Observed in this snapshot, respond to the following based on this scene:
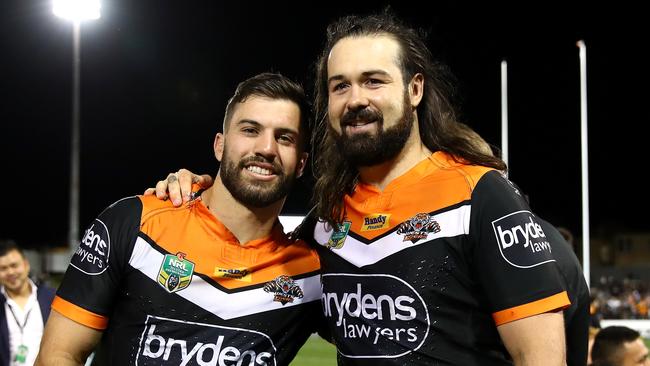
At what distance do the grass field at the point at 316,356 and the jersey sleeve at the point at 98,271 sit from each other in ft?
38.1

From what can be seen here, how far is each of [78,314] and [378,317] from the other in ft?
3.85

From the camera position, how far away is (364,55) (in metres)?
2.89

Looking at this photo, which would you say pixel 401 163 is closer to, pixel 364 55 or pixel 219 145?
pixel 364 55

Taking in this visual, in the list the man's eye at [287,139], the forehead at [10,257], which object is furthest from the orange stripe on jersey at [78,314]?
the forehead at [10,257]

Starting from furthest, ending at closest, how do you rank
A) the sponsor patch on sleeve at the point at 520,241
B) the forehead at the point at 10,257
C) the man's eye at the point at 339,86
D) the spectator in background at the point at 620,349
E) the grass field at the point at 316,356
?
the grass field at the point at 316,356 < the forehead at the point at 10,257 < the spectator in background at the point at 620,349 < the man's eye at the point at 339,86 < the sponsor patch on sleeve at the point at 520,241

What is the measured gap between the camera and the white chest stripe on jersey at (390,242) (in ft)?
8.50

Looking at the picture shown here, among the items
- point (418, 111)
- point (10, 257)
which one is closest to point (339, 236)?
point (418, 111)

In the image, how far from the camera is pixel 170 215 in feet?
10.7

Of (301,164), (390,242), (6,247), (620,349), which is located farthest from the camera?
(6,247)

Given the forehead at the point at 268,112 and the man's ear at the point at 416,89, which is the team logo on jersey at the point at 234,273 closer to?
the forehead at the point at 268,112

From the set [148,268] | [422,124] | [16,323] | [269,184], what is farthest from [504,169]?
[16,323]

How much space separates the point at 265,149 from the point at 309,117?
397 mm

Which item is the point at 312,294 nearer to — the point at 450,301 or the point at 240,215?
the point at 240,215

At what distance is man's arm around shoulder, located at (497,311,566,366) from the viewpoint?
7.71 feet
